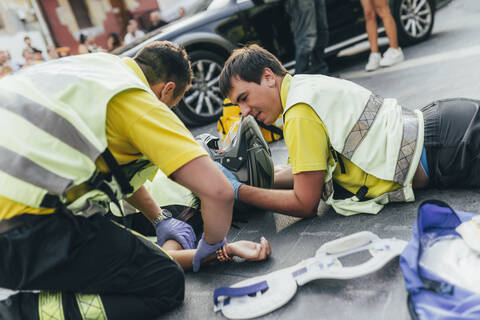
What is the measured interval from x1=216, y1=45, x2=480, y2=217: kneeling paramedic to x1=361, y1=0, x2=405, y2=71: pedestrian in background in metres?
3.16

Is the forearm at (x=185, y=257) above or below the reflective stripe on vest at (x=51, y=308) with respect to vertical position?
below

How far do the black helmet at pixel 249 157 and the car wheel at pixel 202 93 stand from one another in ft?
7.71

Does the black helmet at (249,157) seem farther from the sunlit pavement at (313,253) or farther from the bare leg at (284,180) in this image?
the sunlit pavement at (313,253)

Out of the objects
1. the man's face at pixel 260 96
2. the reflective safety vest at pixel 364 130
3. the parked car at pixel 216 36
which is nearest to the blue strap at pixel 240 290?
the reflective safety vest at pixel 364 130

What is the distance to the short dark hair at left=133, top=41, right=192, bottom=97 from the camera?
1766 millimetres

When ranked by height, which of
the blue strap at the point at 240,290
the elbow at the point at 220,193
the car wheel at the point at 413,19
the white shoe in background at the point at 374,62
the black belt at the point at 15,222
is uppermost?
the black belt at the point at 15,222

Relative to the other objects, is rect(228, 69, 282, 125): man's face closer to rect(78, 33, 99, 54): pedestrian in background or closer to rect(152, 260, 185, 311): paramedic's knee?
rect(152, 260, 185, 311): paramedic's knee

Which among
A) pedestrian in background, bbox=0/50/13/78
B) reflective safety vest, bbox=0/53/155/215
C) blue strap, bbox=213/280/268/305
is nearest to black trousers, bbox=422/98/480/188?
blue strap, bbox=213/280/268/305

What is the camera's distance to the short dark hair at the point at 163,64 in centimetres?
177

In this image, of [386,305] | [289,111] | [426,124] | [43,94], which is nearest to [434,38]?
[426,124]

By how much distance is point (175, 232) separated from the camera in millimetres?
2008

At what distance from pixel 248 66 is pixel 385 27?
3.52 meters

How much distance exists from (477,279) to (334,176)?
0.93 meters

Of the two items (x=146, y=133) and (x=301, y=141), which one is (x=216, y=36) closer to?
(x=301, y=141)
